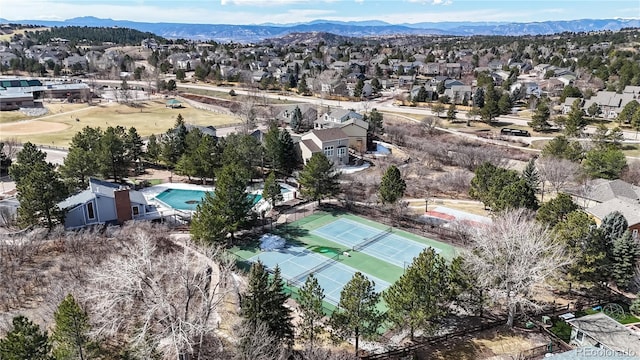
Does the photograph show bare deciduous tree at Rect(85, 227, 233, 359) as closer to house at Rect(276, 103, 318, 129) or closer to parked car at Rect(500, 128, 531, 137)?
house at Rect(276, 103, 318, 129)

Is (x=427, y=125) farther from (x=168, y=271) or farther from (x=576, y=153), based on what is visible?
(x=168, y=271)

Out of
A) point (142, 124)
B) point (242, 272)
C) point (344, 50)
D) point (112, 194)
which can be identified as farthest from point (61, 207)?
point (344, 50)

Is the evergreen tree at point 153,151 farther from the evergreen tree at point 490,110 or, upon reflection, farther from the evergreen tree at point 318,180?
the evergreen tree at point 490,110

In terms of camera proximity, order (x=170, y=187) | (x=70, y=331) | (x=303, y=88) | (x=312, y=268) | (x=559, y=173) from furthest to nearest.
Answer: (x=303, y=88)
(x=170, y=187)
(x=559, y=173)
(x=312, y=268)
(x=70, y=331)

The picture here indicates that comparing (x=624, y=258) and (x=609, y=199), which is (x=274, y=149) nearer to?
(x=609, y=199)

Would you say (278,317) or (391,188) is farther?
(391,188)

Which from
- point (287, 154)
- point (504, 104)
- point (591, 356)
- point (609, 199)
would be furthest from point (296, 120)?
point (591, 356)

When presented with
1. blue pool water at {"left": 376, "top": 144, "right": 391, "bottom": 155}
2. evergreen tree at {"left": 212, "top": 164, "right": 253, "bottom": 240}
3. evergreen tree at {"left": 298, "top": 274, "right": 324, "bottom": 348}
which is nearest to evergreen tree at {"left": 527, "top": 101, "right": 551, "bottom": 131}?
blue pool water at {"left": 376, "top": 144, "right": 391, "bottom": 155}
